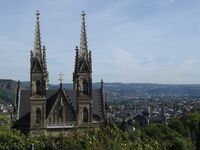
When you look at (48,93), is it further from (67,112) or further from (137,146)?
(137,146)

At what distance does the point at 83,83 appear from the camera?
189ft

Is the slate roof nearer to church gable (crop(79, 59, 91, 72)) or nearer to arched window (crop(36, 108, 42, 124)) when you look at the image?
arched window (crop(36, 108, 42, 124))

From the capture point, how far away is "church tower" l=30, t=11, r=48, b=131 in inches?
2217

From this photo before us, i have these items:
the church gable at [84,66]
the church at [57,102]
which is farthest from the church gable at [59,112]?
the church gable at [84,66]

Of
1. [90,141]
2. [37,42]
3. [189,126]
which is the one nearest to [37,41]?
[37,42]

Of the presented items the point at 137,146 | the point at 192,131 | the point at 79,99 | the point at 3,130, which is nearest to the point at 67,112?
the point at 79,99

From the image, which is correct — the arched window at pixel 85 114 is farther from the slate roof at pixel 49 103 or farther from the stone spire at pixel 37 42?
the stone spire at pixel 37 42

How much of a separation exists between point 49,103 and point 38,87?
100 inches

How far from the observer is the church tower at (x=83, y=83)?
187 ft

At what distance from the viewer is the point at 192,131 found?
10662 centimetres

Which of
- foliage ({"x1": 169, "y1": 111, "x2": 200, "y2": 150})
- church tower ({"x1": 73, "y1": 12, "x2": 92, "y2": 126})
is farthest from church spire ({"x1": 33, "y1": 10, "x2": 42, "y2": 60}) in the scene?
foliage ({"x1": 169, "y1": 111, "x2": 200, "y2": 150})

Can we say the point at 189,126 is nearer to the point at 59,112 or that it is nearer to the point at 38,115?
the point at 59,112

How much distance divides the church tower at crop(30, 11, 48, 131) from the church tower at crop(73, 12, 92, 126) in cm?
375

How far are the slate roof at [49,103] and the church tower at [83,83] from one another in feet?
3.99
